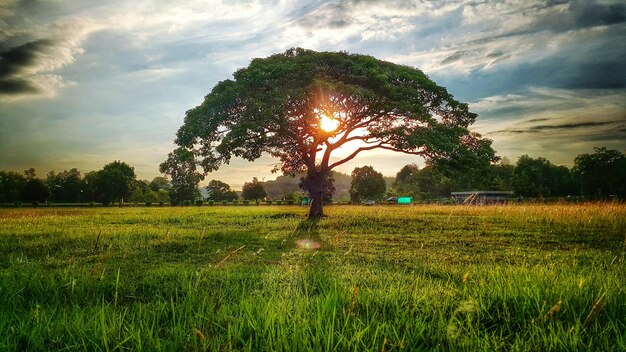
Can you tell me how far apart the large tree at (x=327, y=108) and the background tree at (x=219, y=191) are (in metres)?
101

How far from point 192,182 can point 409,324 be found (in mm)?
94788

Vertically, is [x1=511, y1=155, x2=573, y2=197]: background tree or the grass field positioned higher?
[x1=511, y1=155, x2=573, y2=197]: background tree

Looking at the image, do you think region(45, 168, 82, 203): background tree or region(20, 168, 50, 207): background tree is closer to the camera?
region(20, 168, 50, 207): background tree

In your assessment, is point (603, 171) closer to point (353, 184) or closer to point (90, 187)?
point (353, 184)

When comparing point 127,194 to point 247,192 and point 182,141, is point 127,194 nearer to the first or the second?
point 247,192

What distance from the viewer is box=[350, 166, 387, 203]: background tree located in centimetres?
10219

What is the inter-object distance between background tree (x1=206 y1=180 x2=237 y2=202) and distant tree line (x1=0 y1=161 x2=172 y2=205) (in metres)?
18.3

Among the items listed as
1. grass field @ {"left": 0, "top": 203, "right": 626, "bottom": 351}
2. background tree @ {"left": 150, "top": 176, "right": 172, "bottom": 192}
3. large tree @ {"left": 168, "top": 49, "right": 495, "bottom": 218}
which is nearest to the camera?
grass field @ {"left": 0, "top": 203, "right": 626, "bottom": 351}

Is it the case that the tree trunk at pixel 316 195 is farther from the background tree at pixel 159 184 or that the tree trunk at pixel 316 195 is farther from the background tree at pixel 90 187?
the background tree at pixel 159 184

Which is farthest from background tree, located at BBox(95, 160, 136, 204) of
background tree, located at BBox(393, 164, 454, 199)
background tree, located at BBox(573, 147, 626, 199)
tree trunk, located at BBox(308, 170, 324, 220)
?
background tree, located at BBox(573, 147, 626, 199)

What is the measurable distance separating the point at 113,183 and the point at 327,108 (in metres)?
80.3

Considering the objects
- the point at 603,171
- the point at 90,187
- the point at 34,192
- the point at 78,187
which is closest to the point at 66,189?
the point at 78,187

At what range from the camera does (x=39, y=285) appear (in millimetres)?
4215

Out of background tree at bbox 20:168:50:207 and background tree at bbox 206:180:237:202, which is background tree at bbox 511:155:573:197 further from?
background tree at bbox 20:168:50:207
